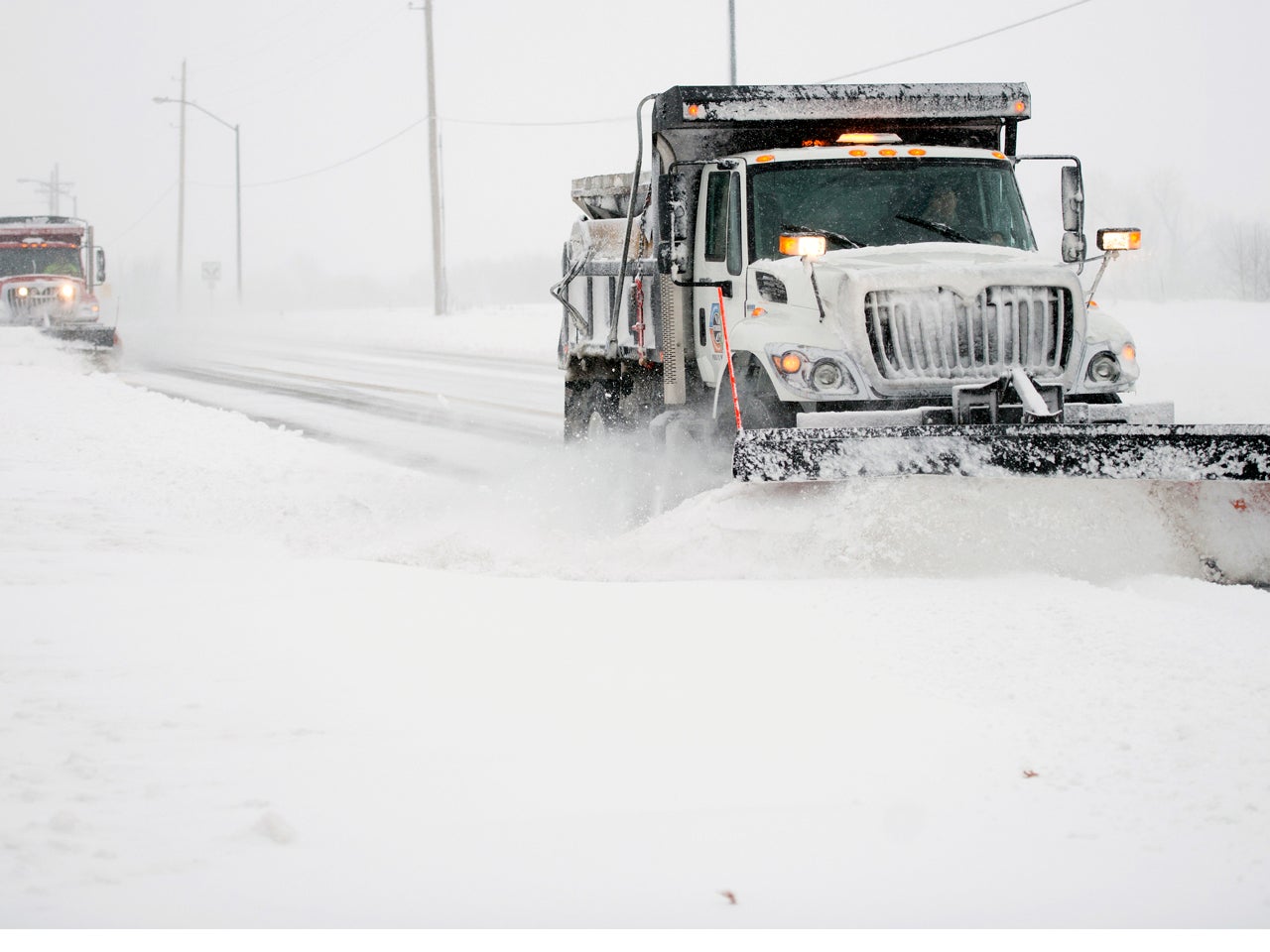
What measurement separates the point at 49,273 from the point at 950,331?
25316mm

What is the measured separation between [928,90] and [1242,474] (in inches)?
146

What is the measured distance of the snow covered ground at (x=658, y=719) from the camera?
9.77ft

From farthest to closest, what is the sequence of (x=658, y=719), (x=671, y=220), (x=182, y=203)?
(x=182, y=203)
(x=671, y=220)
(x=658, y=719)

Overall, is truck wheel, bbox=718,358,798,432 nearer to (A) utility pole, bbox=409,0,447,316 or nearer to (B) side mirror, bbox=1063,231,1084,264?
(B) side mirror, bbox=1063,231,1084,264

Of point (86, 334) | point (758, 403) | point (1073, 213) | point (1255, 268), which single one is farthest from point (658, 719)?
point (1255, 268)

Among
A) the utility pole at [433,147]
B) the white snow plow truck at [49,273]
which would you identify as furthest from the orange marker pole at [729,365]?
the utility pole at [433,147]

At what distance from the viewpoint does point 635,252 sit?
30.9 ft

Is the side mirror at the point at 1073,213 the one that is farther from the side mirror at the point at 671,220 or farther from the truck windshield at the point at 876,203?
the side mirror at the point at 671,220

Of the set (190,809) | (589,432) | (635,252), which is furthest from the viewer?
(589,432)

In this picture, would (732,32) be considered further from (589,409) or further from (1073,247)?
(1073,247)

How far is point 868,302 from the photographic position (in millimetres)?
Result: 6762

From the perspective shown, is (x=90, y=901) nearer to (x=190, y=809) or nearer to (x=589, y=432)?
(x=190, y=809)
